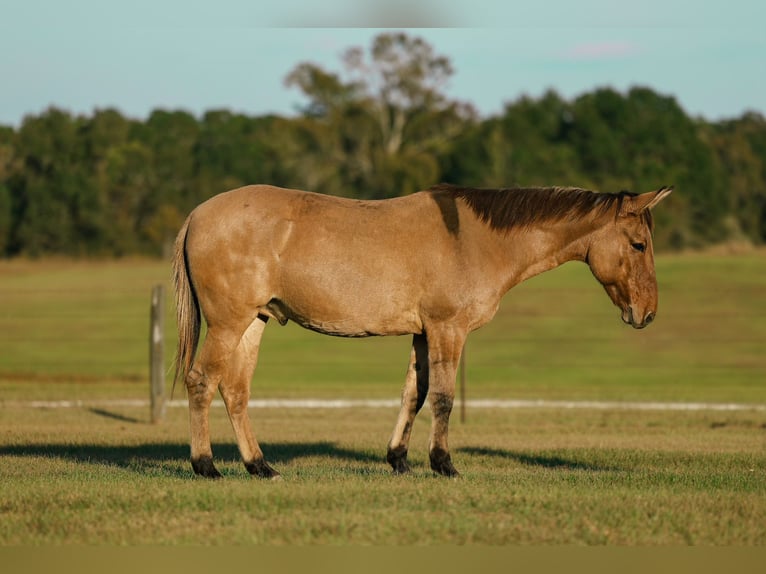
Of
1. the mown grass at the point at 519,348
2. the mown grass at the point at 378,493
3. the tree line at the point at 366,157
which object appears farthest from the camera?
the tree line at the point at 366,157

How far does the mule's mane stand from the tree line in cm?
4754

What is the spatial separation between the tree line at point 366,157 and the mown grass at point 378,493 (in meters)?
44.3

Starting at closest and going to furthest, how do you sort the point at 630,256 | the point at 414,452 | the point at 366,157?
the point at 630,256
the point at 414,452
the point at 366,157

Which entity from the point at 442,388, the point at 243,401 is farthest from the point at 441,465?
the point at 243,401

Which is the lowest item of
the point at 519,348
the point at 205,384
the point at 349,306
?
the point at 205,384

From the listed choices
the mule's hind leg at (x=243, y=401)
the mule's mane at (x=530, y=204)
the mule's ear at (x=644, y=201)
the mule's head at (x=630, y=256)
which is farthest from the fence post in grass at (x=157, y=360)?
the mule's ear at (x=644, y=201)

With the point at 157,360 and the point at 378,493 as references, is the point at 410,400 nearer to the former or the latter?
the point at 378,493

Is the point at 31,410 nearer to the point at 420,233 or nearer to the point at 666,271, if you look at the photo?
the point at 420,233

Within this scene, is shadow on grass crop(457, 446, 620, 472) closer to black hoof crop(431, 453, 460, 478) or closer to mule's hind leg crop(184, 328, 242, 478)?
black hoof crop(431, 453, 460, 478)

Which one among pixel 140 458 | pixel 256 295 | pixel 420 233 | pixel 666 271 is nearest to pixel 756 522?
pixel 420 233

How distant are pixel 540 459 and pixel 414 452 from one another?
1.45m

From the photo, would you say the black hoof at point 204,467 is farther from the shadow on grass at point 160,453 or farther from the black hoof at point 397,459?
the black hoof at point 397,459

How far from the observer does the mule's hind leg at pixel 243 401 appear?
944cm

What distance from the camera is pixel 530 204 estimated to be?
9828mm
